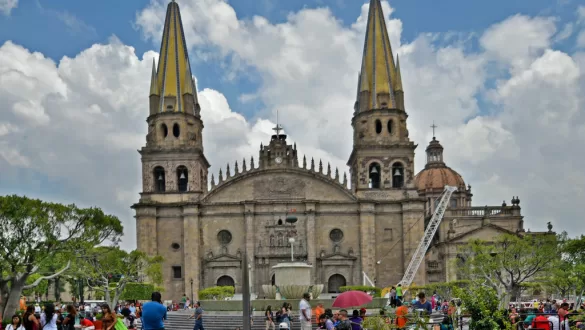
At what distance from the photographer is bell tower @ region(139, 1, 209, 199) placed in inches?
2334

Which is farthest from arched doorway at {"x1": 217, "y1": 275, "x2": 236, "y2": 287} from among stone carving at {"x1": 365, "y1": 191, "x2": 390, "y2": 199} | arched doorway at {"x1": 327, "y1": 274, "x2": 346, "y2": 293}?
stone carving at {"x1": 365, "y1": 191, "x2": 390, "y2": 199}

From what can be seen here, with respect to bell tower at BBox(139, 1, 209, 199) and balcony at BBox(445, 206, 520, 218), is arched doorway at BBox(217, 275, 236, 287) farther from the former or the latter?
balcony at BBox(445, 206, 520, 218)

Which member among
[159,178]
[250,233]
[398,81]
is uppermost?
[398,81]

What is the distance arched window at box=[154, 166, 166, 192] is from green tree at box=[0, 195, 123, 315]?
20827 millimetres

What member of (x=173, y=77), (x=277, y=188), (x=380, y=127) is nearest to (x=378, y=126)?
(x=380, y=127)

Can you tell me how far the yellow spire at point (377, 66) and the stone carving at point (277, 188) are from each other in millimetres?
9201

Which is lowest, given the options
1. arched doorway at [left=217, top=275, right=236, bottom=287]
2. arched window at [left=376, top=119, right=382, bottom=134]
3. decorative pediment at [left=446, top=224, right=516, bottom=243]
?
arched doorway at [left=217, top=275, right=236, bottom=287]

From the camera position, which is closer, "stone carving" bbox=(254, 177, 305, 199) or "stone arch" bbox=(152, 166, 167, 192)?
"stone carving" bbox=(254, 177, 305, 199)

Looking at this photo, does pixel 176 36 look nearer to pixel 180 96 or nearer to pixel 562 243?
pixel 180 96

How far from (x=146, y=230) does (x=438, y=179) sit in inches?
1608

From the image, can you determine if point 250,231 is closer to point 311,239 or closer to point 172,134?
point 311,239

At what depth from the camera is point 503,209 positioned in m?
72.8

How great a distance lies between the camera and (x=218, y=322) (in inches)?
1163

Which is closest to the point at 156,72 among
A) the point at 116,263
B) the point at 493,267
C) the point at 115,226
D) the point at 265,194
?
the point at 265,194
